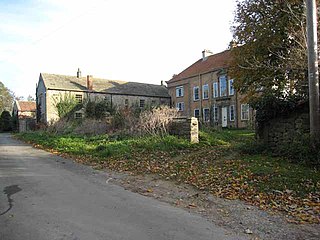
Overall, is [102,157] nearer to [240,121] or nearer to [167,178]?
[167,178]

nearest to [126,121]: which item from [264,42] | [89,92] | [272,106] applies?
[264,42]

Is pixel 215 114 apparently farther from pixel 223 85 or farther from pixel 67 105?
pixel 67 105

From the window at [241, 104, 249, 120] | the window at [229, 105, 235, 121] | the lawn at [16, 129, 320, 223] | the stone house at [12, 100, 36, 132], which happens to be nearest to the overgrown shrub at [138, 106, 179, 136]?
the lawn at [16, 129, 320, 223]

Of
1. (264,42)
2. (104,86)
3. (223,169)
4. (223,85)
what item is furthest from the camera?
(104,86)

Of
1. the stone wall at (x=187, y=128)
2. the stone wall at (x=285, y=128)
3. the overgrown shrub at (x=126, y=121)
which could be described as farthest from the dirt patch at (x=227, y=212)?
the overgrown shrub at (x=126, y=121)

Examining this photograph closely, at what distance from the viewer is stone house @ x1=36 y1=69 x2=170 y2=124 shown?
1586 inches

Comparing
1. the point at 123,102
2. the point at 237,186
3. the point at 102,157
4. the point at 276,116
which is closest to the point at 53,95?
the point at 123,102

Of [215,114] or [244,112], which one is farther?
[215,114]

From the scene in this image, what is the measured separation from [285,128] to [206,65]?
30114 mm

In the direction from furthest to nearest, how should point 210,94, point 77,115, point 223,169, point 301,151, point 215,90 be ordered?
point 77,115
point 210,94
point 215,90
point 301,151
point 223,169

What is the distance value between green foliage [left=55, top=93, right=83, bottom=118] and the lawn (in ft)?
81.3

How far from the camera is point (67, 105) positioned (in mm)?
40031

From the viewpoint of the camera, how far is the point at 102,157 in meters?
13.3

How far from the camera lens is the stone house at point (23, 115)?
4987 centimetres
